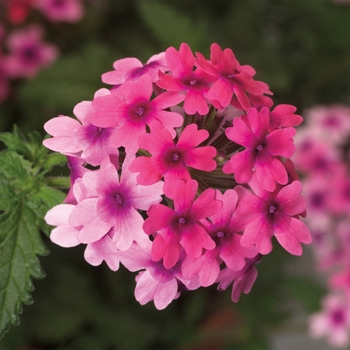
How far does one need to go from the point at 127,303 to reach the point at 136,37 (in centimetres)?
72

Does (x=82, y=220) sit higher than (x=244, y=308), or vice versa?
(x=82, y=220)

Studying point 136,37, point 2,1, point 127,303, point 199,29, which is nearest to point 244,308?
point 127,303

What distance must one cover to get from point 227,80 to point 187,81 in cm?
4

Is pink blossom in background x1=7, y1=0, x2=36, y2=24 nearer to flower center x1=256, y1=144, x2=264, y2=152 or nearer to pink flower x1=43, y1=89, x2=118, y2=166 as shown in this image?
pink flower x1=43, y1=89, x2=118, y2=166

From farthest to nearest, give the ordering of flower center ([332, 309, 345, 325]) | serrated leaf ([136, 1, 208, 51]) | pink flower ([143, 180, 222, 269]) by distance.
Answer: flower center ([332, 309, 345, 325]) → serrated leaf ([136, 1, 208, 51]) → pink flower ([143, 180, 222, 269])

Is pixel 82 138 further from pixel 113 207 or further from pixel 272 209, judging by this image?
pixel 272 209

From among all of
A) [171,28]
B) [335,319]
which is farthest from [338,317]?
[171,28]

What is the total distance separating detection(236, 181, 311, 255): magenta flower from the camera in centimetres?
41

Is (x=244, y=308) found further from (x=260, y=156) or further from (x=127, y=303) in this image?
(x=260, y=156)

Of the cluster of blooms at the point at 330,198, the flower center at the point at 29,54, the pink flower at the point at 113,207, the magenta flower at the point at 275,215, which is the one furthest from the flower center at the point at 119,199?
the flower center at the point at 29,54

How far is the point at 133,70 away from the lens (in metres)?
0.50

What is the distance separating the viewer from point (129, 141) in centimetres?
41

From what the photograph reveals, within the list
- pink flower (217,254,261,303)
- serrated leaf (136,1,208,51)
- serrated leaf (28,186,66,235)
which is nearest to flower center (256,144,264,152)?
pink flower (217,254,261,303)

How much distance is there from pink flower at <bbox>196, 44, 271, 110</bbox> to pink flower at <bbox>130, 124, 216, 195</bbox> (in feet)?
0.15
